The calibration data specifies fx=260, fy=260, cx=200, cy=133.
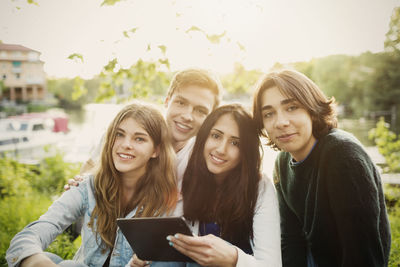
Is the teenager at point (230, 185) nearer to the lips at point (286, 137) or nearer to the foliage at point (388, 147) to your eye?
the lips at point (286, 137)

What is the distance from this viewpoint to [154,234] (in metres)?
1.65

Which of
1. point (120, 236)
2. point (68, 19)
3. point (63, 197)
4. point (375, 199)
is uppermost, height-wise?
point (68, 19)

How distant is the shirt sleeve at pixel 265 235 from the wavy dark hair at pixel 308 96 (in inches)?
26.0

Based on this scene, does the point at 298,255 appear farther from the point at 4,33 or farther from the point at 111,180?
the point at 4,33

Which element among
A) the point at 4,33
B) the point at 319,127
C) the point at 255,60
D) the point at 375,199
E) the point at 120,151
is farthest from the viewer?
the point at 255,60

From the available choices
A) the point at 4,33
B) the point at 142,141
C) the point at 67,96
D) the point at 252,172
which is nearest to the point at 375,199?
the point at 252,172

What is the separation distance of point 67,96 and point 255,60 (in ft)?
187

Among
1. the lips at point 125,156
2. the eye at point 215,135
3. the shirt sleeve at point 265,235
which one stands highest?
the eye at point 215,135

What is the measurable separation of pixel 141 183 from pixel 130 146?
412mm

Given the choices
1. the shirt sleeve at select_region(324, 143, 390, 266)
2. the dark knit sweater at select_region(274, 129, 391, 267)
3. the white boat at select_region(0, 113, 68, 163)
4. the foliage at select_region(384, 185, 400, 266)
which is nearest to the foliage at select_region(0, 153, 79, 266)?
the dark knit sweater at select_region(274, 129, 391, 267)

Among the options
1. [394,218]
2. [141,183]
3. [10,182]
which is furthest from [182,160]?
[10,182]

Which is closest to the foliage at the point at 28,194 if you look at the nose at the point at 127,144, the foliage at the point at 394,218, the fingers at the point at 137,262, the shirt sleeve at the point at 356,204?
the fingers at the point at 137,262

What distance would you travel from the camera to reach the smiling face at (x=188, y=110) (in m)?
2.90

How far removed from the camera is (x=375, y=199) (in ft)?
5.58
